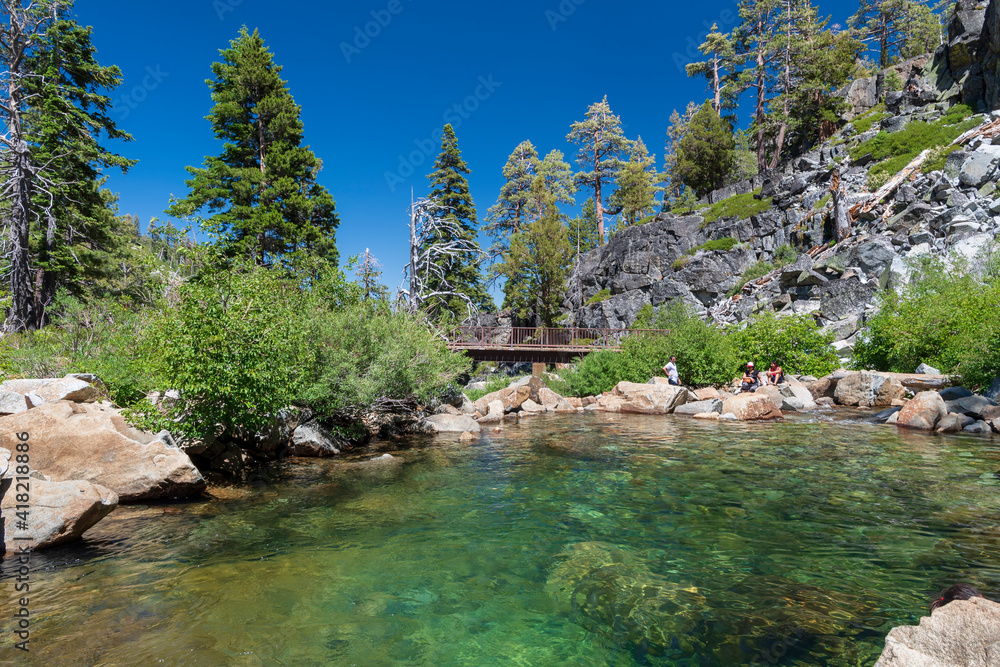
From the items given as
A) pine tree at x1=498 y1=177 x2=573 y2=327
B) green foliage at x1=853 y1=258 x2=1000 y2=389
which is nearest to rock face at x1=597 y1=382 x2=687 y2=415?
green foliage at x1=853 y1=258 x2=1000 y2=389

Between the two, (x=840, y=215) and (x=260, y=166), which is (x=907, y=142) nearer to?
(x=840, y=215)

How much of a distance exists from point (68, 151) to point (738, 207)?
4581 centimetres

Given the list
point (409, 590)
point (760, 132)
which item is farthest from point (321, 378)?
point (760, 132)

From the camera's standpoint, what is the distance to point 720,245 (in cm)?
3994

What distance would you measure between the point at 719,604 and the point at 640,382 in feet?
58.1

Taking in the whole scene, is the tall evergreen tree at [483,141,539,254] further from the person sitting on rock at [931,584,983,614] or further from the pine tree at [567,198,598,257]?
the person sitting on rock at [931,584,983,614]

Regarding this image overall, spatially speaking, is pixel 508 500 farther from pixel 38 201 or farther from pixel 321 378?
pixel 38 201

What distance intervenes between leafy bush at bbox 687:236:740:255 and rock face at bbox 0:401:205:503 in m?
40.5

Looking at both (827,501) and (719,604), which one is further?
(827,501)

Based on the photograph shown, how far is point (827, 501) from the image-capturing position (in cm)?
700

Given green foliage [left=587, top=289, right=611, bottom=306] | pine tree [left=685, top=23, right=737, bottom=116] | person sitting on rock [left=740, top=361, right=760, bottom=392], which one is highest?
pine tree [left=685, top=23, right=737, bottom=116]

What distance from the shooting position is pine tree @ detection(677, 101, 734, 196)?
48938 mm

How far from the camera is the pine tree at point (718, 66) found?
165 ft

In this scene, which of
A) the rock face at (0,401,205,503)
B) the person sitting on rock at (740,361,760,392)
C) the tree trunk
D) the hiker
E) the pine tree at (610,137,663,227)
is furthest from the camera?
the pine tree at (610,137,663,227)
